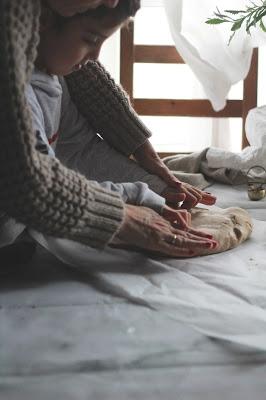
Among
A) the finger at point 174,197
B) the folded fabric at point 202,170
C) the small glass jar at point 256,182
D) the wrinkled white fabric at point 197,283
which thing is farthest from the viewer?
the folded fabric at point 202,170

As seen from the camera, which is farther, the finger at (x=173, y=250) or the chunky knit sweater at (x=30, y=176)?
the finger at (x=173, y=250)

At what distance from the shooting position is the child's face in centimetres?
69

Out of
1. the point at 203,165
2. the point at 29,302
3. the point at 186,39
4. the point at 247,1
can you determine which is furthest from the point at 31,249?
the point at 247,1

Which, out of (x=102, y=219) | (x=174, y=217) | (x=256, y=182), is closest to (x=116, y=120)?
(x=174, y=217)

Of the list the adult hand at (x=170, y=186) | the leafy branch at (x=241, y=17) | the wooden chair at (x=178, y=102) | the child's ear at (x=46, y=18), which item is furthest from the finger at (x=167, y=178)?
the wooden chair at (x=178, y=102)

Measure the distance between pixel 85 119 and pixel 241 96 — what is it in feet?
3.55

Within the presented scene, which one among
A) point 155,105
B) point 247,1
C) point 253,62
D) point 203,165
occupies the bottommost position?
point 203,165

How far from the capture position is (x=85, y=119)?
1.07 m

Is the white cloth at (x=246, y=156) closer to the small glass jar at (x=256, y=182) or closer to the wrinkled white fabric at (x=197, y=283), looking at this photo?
the small glass jar at (x=256, y=182)

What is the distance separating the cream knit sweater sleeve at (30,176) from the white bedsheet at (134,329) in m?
0.09

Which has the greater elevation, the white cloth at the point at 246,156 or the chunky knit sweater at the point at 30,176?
the chunky knit sweater at the point at 30,176

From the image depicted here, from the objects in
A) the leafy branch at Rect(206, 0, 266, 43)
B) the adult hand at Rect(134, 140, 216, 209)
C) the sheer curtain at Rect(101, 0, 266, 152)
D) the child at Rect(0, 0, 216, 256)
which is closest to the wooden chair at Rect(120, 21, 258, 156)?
the sheer curtain at Rect(101, 0, 266, 152)

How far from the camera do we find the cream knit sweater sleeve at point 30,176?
583 millimetres

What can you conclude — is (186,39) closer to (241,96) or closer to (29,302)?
(241,96)
